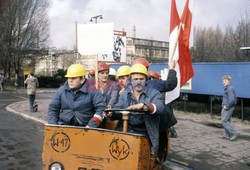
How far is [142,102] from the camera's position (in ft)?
14.2

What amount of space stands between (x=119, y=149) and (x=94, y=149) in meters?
0.30

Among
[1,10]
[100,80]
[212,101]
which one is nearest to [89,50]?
[100,80]

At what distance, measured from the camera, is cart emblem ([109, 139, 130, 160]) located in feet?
12.4

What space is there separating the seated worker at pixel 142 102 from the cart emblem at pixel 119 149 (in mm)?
536

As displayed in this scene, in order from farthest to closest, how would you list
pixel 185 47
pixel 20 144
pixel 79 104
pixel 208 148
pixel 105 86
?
pixel 20 144 → pixel 208 148 → pixel 185 47 → pixel 105 86 → pixel 79 104

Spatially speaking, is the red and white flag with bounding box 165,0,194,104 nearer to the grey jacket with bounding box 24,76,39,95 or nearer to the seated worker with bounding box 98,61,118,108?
the seated worker with bounding box 98,61,118,108

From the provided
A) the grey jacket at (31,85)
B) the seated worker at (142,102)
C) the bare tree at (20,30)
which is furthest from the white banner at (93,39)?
the bare tree at (20,30)

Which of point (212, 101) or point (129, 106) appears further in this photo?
point (212, 101)

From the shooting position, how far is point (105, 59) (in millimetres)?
8438

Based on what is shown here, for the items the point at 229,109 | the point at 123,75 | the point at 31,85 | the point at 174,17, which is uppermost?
the point at 174,17

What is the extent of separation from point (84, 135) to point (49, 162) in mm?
551

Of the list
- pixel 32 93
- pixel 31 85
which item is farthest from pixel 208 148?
pixel 31 85

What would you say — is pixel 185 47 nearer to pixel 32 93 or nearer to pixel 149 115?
pixel 149 115

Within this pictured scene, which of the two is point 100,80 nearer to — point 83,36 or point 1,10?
point 83,36
